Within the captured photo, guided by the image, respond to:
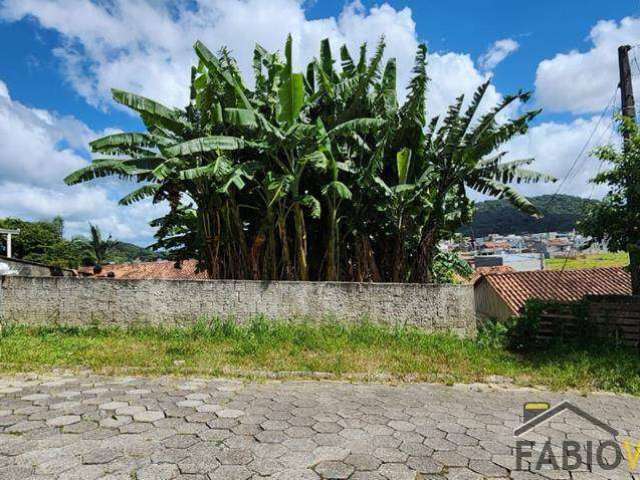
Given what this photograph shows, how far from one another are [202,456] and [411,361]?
3949 millimetres

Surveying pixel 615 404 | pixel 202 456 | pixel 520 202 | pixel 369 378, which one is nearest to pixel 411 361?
pixel 369 378

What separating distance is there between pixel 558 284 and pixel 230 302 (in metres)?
17.5

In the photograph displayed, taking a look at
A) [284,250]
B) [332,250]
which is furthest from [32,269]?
[332,250]

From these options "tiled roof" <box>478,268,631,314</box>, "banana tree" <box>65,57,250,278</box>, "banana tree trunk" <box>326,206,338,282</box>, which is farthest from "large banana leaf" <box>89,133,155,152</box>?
"tiled roof" <box>478,268,631,314</box>

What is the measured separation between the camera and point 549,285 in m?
19.6

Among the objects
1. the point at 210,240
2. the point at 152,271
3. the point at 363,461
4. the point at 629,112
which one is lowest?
the point at 363,461

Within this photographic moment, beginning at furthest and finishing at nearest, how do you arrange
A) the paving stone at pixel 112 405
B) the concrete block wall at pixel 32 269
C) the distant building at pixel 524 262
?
the distant building at pixel 524 262 → the concrete block wall at pixel 32 269 → the paving stone at pixel 112 405

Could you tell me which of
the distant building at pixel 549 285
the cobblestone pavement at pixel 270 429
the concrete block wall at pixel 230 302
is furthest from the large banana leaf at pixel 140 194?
the distant building at pixel 549 285

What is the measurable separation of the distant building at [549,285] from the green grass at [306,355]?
1194 centimetres

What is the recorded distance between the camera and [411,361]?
6.23 meters

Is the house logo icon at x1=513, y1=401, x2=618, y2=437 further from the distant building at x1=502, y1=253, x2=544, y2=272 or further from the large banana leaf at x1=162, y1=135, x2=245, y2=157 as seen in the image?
the distant building at x1=502, y1=253, x2=544, y2=272

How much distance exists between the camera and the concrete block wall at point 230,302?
814 centimetres

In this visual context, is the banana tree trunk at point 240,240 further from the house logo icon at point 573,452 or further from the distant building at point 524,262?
the distant building at point 524,262

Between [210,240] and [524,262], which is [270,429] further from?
[524,262]
